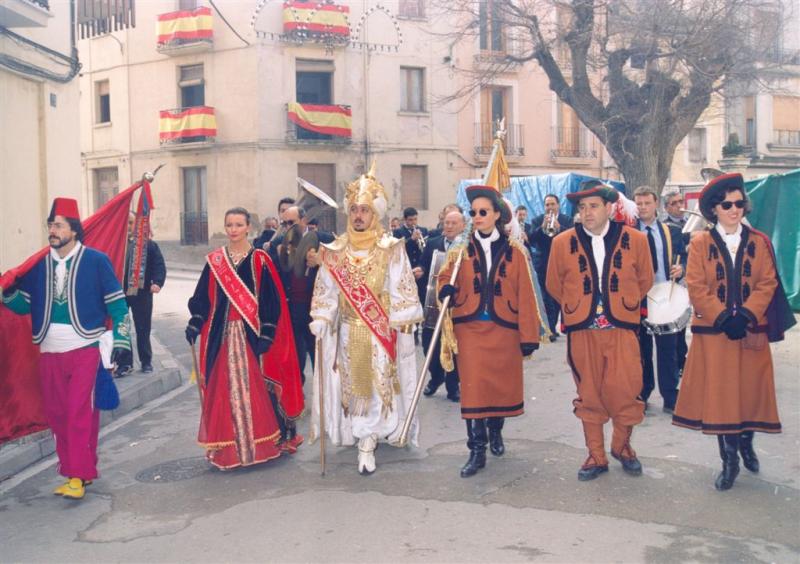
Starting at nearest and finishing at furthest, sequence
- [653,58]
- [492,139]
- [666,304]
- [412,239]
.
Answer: [666,304] → [412,239] → [653,58] → [492,139]

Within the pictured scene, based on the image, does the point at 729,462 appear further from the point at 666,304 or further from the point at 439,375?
the point at 439,375

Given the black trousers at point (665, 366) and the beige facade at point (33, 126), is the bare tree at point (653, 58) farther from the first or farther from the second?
the black trousers at point (665, 366)

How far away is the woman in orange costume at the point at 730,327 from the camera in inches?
216

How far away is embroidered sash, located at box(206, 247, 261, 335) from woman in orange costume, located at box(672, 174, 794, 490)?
2915 millimetres

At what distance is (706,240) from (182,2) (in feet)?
87.5

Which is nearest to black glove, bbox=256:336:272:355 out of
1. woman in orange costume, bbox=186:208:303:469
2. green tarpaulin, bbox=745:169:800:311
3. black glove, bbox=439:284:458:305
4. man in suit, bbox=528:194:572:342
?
woman in orange costume, bbox=186:208:303:469

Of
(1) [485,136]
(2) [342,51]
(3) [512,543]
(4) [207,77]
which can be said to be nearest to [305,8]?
(2) [342,51]

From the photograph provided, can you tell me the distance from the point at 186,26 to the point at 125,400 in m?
22.1

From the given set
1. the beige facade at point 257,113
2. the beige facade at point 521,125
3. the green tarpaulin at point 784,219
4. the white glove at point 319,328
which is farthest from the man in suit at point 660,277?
the beige facade at point 521,125

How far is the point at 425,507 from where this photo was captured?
17.3 feet

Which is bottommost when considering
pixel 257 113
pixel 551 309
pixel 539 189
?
pixel 551 309

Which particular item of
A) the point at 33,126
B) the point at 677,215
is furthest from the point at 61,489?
the point at 33,126

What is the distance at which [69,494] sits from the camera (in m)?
5.69

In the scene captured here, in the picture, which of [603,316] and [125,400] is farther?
[125,400]
